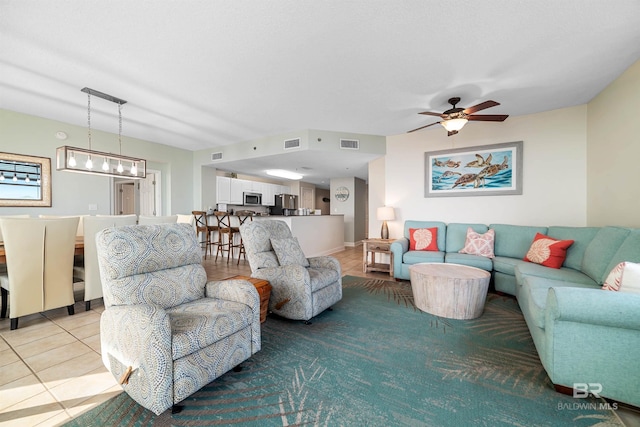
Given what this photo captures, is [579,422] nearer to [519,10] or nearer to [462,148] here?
[519,10]

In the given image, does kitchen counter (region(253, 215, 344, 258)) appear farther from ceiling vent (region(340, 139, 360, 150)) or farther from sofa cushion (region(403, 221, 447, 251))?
sofa cushion (region(403, 221, 447, 251))

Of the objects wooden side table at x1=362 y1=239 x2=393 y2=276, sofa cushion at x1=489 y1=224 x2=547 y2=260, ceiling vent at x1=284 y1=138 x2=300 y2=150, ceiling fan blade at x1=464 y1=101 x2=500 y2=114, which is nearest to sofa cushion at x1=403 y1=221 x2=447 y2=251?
wooden side table at x1=362 y1=239 x2=393 y2=276

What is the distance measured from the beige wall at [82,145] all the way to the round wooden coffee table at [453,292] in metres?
5.65

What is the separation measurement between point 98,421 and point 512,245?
14.9 feet

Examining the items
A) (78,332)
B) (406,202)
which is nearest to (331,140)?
(406,202)

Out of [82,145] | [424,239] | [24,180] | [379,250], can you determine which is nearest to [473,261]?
[424,239]

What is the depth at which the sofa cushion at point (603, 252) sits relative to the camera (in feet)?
7.39

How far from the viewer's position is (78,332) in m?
2.29

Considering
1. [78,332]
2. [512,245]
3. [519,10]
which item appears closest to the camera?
[519,10]

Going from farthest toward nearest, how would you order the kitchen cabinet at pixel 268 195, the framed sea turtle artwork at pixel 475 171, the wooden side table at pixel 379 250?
the kitchen cabinet at pixel 268 195
the wooden side table at pixel 379 250
the framed sea turtle artwork at pixel 475 171

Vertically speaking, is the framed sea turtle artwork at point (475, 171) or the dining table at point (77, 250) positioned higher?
the framed sea turtle artwork at point (475, 171)

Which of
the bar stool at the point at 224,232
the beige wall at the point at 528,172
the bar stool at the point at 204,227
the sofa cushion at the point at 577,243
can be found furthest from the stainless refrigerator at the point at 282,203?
the sofa cushion at the point at 577,243

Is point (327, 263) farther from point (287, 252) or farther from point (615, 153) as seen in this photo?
point (615, 153)

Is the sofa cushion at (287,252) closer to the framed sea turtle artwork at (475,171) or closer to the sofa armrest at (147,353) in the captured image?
the sofa armrest at (147,353)
